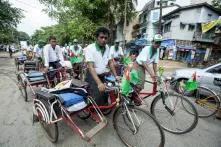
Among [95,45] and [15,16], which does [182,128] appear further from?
[15,16]

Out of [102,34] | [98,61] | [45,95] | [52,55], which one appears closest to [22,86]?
[52,55]

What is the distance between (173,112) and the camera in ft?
11.9

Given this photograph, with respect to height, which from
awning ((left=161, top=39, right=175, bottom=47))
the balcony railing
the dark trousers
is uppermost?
the balcony railing

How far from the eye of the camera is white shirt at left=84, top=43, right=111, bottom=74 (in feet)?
10.5

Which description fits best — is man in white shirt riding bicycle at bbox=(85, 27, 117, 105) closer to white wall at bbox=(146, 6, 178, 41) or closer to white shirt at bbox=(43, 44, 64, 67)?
white shirt at bbox=(43, 44, 64, 67)

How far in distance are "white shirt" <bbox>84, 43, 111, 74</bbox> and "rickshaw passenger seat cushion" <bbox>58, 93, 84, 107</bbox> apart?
2.34ft

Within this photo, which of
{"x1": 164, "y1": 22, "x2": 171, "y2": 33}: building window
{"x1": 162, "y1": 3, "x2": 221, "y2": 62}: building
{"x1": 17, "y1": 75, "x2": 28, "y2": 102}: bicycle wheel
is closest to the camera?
{"x1": 17, "y1": 75, "x2": 28, "y2": 102}: bicycle wheel

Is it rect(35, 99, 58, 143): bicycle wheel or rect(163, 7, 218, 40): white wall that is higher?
rect(163, 7, 218, 40): white wall

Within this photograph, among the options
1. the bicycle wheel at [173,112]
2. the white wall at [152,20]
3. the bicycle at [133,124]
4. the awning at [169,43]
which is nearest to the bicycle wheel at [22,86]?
the bicycle at [133,124]

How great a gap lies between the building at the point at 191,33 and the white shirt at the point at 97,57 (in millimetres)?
23152

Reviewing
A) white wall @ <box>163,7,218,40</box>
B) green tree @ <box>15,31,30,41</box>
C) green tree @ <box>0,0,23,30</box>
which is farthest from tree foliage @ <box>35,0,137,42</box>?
green tree @ <box>15,31,30,41</box>

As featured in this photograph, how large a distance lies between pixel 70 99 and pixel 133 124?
115cm

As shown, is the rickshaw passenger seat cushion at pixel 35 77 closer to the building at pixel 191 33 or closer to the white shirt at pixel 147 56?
the white shirt at pixel 147 56

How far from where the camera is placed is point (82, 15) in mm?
18609
